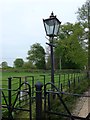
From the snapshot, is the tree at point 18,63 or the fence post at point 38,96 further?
the tree at point 18,63

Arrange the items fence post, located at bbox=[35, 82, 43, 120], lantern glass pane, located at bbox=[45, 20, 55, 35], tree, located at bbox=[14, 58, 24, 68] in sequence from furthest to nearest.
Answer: tree, located at bbox=[14, 58, 24, 68]
lantern glass pane, located at bbox=[45, 20, 55, 35]
fence post, located at bbox=[35, 82, 43, 120]

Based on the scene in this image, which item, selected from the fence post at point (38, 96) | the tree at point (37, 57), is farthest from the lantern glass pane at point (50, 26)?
the tree at point (37, 57)

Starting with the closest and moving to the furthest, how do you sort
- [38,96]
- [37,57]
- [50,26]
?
[38,96] < [50,26] < [37,57]

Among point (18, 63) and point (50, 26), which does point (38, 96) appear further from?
point (18, 63)

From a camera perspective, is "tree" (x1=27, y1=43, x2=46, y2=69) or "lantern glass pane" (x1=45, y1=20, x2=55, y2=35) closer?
"lantern glass pane" (x1=45, y1=20, x2=55, y2=35)

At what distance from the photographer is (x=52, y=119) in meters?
4.32

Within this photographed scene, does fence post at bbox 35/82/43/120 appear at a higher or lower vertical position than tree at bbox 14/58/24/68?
lower

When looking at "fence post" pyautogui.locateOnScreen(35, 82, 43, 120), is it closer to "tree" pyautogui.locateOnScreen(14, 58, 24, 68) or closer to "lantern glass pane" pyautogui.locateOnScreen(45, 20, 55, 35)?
"lantern glass pane" pyautogui.locateOnScreen(45, 20, 55, 35)

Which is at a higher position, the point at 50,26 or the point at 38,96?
the point at 50,26

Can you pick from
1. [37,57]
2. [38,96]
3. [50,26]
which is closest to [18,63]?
[37,57]

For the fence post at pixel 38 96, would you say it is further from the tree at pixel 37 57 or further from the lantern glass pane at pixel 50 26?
the tree at pixel 37 57

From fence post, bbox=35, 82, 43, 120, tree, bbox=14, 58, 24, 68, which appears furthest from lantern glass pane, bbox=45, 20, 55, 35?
tree, bbox=14, 58, 24, 68

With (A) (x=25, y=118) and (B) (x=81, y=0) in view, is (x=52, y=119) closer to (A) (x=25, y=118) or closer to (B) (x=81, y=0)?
(A) (x=25, y=118)

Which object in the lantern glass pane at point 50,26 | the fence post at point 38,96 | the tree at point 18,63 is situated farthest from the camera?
the tree at point 18,63
